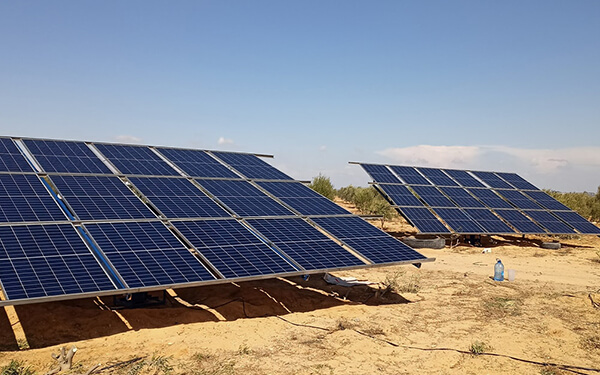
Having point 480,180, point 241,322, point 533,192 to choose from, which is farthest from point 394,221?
point 241,322

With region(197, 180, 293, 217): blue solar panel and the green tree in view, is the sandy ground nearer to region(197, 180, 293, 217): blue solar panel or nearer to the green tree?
region(197, 180, 293, 217): blue solar panel

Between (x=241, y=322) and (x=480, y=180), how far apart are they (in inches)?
1100

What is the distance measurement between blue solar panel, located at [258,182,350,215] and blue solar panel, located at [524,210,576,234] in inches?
688

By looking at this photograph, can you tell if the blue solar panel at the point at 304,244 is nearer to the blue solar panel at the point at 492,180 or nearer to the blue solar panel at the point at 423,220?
the blue solar panel at the point at 423,220

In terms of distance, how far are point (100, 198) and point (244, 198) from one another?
4971mm

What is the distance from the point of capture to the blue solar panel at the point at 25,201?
12.0 metres

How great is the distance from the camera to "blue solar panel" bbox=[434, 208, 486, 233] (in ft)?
88.0

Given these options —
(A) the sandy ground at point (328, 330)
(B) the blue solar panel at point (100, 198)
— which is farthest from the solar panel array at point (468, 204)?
(B) the blue solar panel at point (100, 198)

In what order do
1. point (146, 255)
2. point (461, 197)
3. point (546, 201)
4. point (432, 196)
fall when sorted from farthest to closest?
point (546, 201), point (461, 197), point (432, 196), point (146, 255)

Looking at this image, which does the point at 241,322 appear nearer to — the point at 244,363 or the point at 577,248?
the point at 244,363

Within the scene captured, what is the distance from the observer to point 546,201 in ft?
111

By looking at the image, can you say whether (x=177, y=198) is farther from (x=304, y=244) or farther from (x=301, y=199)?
(x=301, y=199)

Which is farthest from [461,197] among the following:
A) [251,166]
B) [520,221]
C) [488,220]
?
[251,166]

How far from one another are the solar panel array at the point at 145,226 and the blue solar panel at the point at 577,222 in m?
20.0
